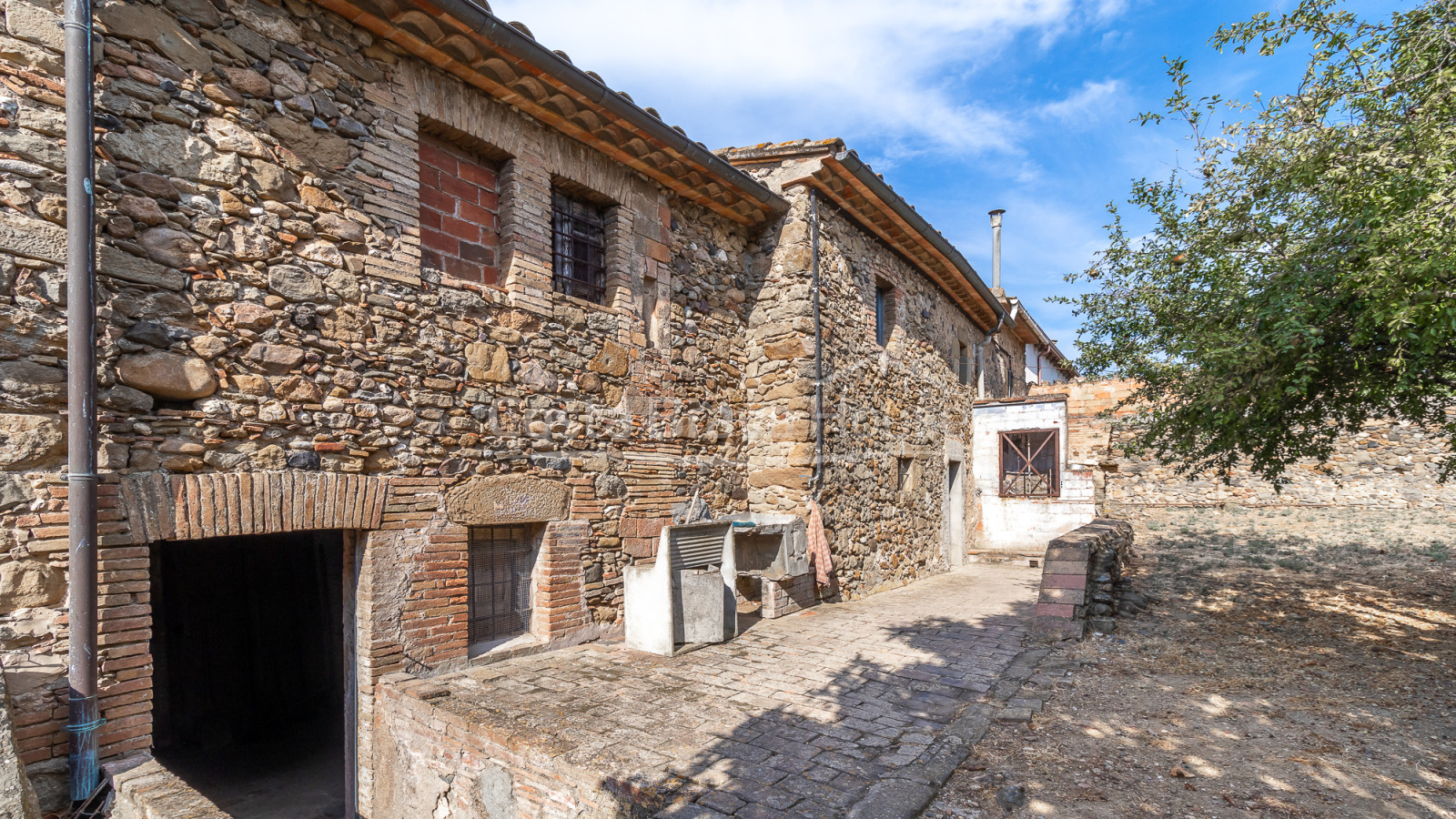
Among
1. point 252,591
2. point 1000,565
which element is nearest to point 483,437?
point 252,591

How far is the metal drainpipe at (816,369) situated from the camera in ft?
24.6

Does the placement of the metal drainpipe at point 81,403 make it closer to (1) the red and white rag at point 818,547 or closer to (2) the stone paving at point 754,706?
(2) the stone paving at point 754,706

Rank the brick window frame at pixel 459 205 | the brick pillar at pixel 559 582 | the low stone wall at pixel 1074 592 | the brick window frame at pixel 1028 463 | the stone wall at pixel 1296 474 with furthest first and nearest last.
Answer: the brick window frame at pixel 1028 463, the stone wall at pixel 1296 474, the low stone wall at pixel 1074 592, the brick pillar at pixel 559 582, the brick window frame at pixel 459 205

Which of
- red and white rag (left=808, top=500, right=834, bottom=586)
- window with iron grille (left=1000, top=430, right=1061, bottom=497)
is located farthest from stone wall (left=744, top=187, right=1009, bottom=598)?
window with iron grille (left=1000, top=430, right=1061, bottom=497)

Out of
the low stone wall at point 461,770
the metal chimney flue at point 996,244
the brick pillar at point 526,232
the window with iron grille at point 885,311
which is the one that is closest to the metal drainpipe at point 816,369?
the window with iron grille at point 885,311

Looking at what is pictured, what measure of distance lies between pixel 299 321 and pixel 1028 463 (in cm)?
1300

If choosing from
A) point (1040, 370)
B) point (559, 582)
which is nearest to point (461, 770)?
point (559, 582)

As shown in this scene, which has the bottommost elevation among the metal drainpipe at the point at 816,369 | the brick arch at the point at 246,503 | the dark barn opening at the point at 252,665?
the dark barn opening at the point at 252,665

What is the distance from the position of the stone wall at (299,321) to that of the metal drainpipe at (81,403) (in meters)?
0.11

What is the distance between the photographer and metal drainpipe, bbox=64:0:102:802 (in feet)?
10.4

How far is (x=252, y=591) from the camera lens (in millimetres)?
7117

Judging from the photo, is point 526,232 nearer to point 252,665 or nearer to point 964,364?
point 252,665

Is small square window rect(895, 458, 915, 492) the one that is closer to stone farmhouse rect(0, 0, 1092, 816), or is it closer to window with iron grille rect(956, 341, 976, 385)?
stone farmhouse rect(0, 0, 1092, 816)

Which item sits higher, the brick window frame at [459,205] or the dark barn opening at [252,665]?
the brick window frame at [459,205]
